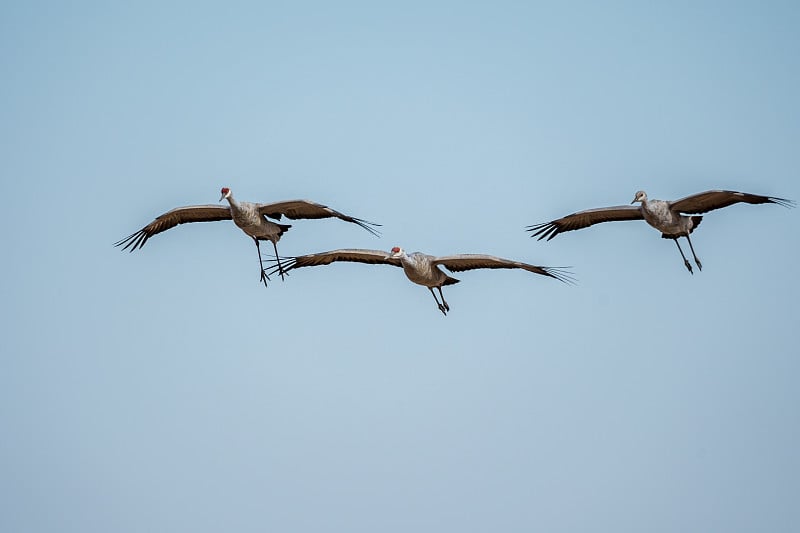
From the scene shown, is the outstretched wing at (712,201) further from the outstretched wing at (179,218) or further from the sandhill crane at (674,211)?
the outstretched wing at (179,218)

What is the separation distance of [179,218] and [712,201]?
11.6 meters

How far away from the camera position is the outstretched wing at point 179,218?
25469 millimetres

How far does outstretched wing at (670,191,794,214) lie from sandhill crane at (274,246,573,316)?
133 inches

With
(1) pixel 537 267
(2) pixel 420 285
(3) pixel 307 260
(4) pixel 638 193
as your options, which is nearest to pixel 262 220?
(3) pixel 307 260

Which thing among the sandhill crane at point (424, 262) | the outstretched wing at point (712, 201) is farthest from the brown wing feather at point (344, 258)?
the outstretched wing at point (712, 201)

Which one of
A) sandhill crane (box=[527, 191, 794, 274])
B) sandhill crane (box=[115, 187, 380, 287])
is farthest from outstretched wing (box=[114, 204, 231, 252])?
sandhill crane (box=[527, 191, 794, 274])

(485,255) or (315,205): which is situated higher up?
(315,205)

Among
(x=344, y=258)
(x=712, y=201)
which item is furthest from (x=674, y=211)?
(x=344, y=258)

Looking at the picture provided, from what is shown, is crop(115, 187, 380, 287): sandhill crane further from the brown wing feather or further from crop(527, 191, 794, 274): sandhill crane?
crop(527, 191, 794, 274): sandhill crane

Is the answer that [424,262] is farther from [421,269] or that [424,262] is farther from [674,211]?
[674,211]

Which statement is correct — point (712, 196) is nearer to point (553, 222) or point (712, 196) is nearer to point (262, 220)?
point (553, 222)

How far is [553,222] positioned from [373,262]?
4478 millimetres

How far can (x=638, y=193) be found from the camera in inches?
966

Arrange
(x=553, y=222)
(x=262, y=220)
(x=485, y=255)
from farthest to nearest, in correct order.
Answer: (x=553, y=222), (x=262, y=220), (x=485, y=255)
